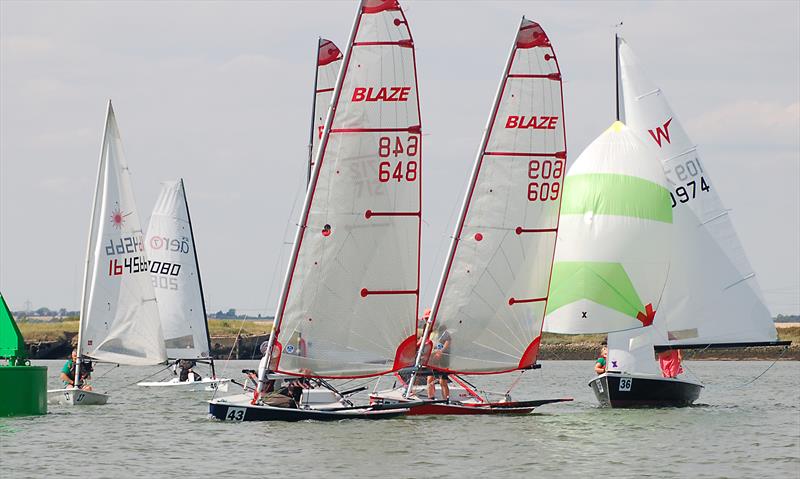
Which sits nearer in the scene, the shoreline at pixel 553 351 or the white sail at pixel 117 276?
the white sail at pixel 117 276

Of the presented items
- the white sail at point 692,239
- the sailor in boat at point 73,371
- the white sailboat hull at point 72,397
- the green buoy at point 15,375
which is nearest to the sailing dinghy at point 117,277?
the sailor in boat at point 73,371

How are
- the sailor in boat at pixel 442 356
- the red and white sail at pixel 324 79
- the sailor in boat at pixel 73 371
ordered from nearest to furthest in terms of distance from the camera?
the sailor in boat at pixel 442 356, the red and white sail at pixel 324 79, the sailor in boat at pixel 73 371

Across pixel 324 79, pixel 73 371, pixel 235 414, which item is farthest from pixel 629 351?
pixel 73 371

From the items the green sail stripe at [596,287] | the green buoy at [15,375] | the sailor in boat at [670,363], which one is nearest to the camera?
the green buoy at [15,375]

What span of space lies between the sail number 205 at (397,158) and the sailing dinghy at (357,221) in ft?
0.07

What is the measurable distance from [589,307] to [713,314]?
6.33 m

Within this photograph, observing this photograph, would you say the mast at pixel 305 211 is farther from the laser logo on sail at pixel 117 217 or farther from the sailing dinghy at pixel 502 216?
the laser logo on sail at pixel 117 217

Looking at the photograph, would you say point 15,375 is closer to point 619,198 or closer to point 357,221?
point 357,221

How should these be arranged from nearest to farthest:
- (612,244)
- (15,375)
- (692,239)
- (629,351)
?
(15,375)
(612,244)
(629,351)
(692,239)

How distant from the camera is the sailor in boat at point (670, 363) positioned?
39875mm

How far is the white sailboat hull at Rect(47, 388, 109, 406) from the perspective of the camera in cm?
3956

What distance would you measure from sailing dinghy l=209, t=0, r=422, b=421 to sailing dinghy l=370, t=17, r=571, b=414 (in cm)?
250

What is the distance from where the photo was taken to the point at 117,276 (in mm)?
42312

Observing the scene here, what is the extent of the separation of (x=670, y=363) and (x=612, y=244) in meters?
4.17
